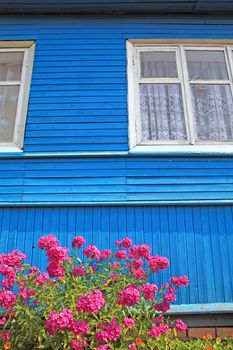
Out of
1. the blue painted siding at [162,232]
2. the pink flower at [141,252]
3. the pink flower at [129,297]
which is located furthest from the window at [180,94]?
the pink flower at [129,297]

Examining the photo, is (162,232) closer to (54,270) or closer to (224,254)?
(224,254)

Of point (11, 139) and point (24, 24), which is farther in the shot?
point (24, 24)

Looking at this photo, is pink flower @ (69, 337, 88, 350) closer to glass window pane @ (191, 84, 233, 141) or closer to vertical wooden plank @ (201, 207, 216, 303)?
vertical wooden plank @ (201, 207, 216, 303)

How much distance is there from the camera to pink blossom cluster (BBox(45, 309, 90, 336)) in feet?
8.57

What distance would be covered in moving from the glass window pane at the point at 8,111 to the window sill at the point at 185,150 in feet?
5.49

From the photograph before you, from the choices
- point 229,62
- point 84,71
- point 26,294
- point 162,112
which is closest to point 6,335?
point 26,294

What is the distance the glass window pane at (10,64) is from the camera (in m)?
5.62

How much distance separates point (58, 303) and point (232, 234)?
2.28 m

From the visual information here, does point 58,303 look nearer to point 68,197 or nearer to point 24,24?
point 68,197

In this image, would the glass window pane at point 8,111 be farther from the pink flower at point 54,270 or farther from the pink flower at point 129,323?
the pink flower at point 129,323

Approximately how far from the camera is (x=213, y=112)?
Answer: 5.37m

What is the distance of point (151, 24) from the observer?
18.8 ft

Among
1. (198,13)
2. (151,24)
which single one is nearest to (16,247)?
(151,24)

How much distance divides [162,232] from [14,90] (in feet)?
9.44
